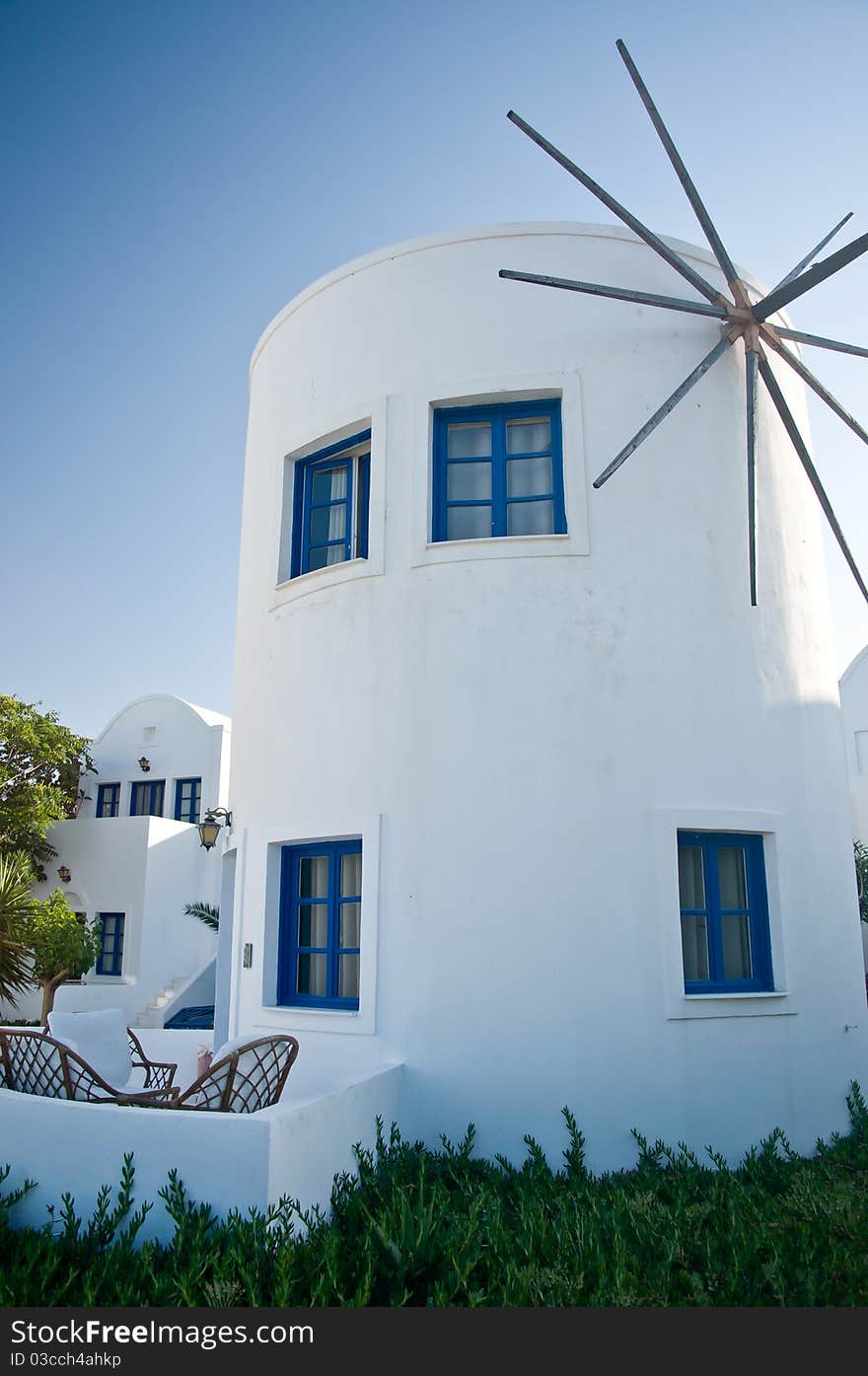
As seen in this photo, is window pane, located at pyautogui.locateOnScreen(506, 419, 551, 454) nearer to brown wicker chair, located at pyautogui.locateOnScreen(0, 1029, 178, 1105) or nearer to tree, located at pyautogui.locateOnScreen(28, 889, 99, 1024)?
brown wicker chair, located at pyautogui.locateOnScreen(0, 1029, 178, 1105)

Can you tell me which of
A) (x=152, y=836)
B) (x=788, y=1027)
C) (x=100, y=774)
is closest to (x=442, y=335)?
(x=788, y=1027)

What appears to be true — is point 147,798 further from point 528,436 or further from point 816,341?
point 816,341

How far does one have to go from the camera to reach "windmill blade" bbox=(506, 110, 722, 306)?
822 cm

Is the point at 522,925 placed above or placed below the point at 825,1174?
above

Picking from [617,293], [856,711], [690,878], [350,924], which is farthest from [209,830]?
[856,711]

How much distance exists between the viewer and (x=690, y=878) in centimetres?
786

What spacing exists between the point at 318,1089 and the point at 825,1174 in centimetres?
345

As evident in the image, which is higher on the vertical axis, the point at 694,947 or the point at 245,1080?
the point at 694,947

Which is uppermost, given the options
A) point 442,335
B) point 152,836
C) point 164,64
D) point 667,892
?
point 164,64

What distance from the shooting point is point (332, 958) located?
8000 millimetres

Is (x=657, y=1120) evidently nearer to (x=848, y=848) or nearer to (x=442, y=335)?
(x=848, y=848)

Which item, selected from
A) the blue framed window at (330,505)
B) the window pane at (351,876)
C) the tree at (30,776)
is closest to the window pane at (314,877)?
the window pane at (351,876)

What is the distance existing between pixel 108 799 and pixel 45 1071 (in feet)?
60.7

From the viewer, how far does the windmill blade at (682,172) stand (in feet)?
26.8
